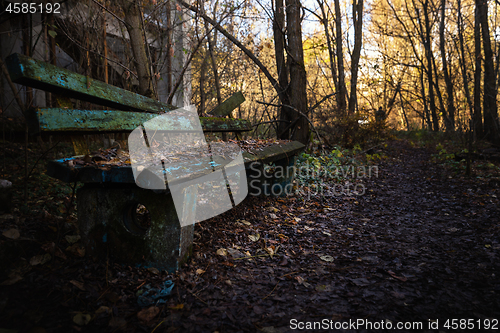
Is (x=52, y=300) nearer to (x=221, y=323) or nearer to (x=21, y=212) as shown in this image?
(x=221, y=323)

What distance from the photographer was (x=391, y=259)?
229 cm

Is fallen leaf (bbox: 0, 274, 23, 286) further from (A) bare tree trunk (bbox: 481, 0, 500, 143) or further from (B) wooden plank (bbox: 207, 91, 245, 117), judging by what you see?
(A) bare tree trunk (bbox: 481, 0, 500, 143)

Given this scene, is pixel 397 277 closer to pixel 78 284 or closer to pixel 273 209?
pixel 273 209

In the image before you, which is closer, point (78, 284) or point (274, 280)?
point (78, 284)

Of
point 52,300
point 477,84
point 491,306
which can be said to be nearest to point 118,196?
point 52,300

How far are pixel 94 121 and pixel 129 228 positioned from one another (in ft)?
2.81

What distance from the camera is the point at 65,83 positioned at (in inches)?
80.9

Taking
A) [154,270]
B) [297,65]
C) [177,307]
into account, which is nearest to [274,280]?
[177,307]

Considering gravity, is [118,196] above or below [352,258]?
above

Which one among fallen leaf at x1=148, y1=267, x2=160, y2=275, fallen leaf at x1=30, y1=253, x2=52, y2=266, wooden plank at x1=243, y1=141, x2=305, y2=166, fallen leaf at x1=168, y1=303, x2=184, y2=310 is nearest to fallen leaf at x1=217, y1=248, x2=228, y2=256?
fallen leaf at x1=148, y1=267, x2=160, y2=275

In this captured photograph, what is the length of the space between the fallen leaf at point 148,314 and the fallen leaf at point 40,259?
0.82 meters

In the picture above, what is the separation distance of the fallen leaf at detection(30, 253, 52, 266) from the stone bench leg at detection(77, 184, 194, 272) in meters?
0.24

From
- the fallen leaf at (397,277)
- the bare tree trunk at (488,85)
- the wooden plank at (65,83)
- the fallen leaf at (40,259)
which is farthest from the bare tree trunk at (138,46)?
the bare tree trunk at (488,85)

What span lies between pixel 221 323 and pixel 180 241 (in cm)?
58
